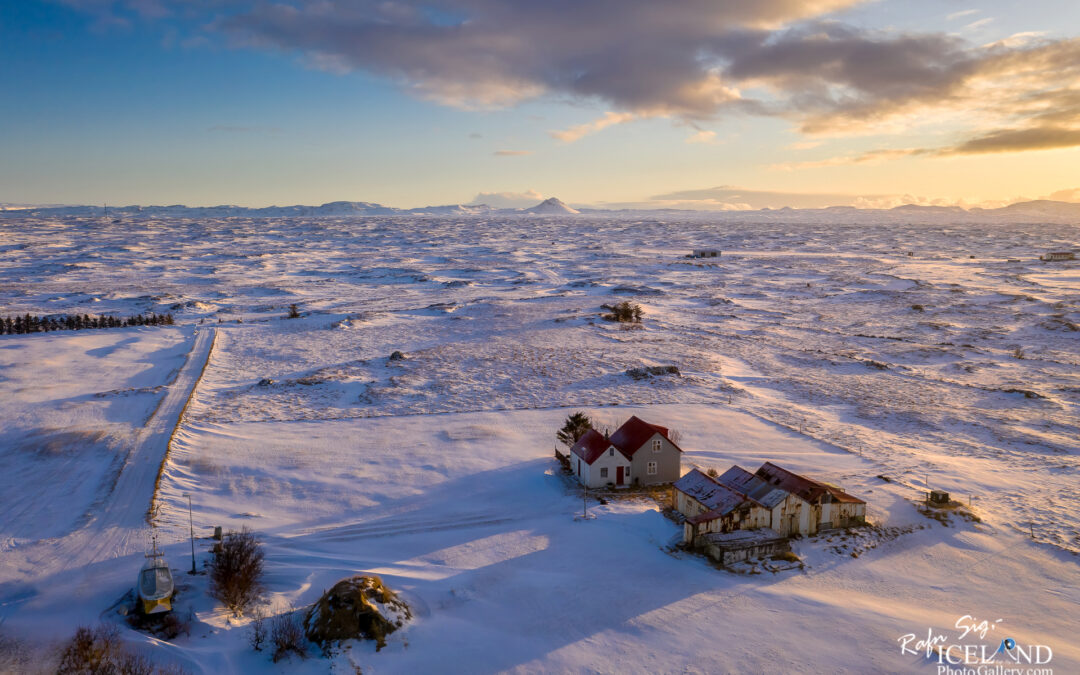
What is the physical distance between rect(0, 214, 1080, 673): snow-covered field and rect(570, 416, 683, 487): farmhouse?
1.44 m

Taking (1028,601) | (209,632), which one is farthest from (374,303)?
(1028,601)

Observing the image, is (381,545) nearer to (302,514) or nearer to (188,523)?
(302,514)

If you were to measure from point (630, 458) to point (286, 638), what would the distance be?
611 inches

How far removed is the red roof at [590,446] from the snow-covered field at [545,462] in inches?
65.5

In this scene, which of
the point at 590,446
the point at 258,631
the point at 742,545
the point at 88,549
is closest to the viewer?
the point at 258,631

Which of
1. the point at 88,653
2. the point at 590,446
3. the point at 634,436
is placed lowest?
the point at 88,653

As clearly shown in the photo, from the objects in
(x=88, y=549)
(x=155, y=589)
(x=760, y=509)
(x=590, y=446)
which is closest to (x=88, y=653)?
(x=155, y=589)

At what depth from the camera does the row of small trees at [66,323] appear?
58906 mm

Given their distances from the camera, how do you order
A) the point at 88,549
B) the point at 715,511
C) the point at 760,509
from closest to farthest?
the point at 88,549, the point at 715,511, the point at 760,509

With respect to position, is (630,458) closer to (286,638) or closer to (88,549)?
(286,638)

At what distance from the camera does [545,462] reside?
31.1 meters

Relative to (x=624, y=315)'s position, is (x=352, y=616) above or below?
below

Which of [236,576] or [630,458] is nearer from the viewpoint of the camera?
[236,576]

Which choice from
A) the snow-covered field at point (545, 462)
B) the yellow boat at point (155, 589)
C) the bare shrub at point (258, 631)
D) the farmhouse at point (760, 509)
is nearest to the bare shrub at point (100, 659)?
the snow-covered field at point (545, 462)
